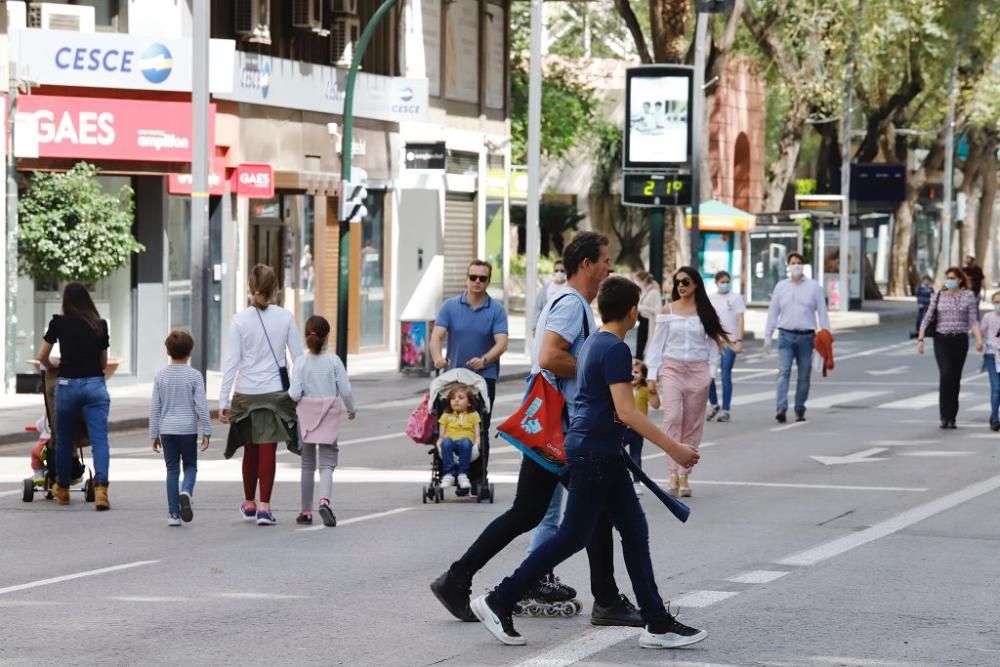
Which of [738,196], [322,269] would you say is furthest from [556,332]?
[738,196]

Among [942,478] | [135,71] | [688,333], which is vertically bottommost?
[942,478]

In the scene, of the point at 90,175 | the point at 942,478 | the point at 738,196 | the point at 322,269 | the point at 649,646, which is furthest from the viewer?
the point at 738,196

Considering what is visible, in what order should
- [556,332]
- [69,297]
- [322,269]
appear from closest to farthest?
[556,332], [69,297], [322,269]

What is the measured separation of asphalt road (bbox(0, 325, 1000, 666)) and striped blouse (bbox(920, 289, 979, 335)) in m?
2.50

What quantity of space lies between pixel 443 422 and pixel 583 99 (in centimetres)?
4408

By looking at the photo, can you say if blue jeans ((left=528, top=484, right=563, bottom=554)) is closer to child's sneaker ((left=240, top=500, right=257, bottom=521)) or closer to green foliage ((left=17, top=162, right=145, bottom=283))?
child's sneaker ((left=240, top=500, right=257, bottom=521))

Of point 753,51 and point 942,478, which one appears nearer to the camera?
point 942,478

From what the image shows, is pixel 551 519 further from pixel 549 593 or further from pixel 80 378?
pixel 80 378

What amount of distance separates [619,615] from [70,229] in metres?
17.5

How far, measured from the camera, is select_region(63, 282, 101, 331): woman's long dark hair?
1434 centimetres

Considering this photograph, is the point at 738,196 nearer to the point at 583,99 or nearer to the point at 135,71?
the point at 583,99

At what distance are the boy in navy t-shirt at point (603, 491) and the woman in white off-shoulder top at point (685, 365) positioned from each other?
20.4 feet

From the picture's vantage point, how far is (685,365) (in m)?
15.3

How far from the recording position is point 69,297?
14320 mm
